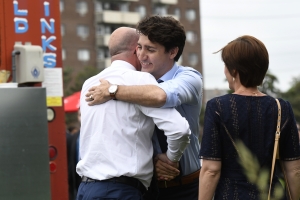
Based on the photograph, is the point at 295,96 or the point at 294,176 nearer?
the point at 294,176

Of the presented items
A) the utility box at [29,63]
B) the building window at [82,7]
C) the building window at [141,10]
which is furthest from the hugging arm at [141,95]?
the building window at [141,10]

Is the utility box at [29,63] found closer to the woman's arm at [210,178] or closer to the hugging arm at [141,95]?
the hugging arm at [141,95]

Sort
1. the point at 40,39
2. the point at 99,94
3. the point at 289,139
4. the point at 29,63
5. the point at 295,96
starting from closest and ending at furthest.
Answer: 1. the point at 289,139
2. the point at 99,94
3. the point at 29,63
4. the point at 40,39
5. the point at 295,96

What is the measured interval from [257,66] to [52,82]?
10.3 ft

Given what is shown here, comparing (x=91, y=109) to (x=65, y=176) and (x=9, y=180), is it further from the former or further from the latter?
(x=65, y=176)

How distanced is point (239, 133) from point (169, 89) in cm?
55

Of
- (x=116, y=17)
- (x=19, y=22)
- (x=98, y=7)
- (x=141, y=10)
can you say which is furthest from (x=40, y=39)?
(x=141, y=10)

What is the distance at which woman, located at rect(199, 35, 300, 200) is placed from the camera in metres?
3.46

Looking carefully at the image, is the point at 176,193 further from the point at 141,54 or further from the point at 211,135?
the point at 141,54

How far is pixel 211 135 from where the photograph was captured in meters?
3.51

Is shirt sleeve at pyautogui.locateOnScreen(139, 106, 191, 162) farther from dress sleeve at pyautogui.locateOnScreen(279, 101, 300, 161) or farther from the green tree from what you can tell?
the green tree

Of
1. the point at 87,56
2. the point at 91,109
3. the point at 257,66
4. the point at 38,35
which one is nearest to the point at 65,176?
the point at 38,35

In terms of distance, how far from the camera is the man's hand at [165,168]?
396 cm

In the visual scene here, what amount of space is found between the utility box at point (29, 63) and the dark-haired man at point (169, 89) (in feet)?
5.65
